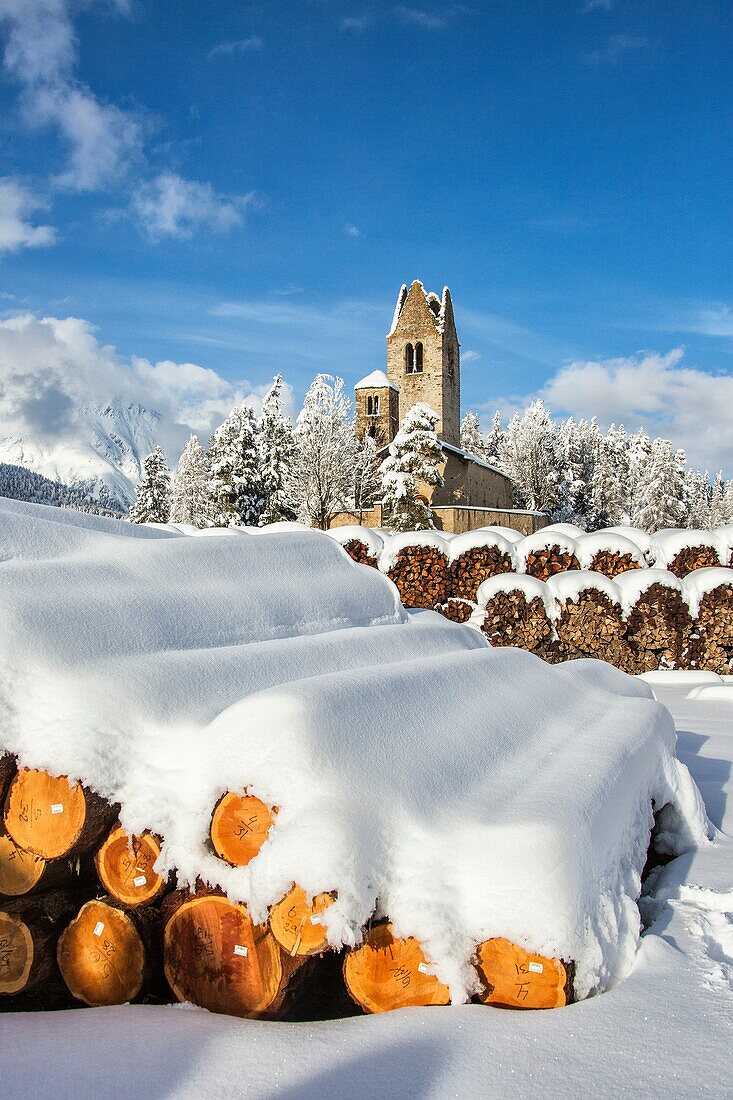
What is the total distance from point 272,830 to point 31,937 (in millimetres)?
937

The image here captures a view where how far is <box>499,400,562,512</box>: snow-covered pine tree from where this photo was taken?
51125 mm

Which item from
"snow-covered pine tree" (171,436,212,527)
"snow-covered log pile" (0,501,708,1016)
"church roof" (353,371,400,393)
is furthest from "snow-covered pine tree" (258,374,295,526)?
"snow-covered log pile" (0,501,708,1016)

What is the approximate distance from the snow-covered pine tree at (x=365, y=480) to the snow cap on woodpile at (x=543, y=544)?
25.1 meters

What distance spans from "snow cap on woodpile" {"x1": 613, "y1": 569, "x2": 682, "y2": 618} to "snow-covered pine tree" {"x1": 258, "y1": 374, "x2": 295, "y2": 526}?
2429 cm

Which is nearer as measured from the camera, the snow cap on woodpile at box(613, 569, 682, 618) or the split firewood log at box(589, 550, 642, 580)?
the snow cap on woodpile at box(613, 569, 682, 618)

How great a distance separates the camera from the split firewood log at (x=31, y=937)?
2.28m

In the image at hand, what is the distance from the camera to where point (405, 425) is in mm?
33062

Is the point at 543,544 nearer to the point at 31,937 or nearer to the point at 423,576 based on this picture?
the point at 423,576

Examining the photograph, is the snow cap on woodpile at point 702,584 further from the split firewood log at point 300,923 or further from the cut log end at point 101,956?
the cut log end at point 101,956

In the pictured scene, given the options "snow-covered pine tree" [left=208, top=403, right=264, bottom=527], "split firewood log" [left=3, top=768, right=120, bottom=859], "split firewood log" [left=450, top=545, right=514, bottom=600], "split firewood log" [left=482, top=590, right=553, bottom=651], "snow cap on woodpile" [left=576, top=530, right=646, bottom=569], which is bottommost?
"split firewood log" [left=3, top=768, right=120, bottom=859]

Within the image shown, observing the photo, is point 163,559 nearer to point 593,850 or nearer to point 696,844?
point 593,850

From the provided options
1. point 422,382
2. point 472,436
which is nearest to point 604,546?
point 422,382

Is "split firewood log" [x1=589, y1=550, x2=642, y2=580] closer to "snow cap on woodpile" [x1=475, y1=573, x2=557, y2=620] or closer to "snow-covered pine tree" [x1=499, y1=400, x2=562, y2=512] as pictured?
"snow cap on woodpile" [x1=475, y1=573, x2=557, y2=620]

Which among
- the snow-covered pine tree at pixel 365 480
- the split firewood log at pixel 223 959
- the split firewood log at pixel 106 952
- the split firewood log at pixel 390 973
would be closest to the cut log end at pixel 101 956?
the split firewood log at pixel 106 952
